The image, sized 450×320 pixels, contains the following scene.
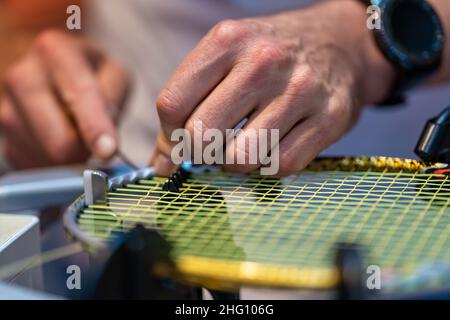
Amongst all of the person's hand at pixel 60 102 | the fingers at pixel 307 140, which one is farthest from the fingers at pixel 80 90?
the fingers at pixel 307 140

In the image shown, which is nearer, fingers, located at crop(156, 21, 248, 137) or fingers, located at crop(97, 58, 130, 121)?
fingers, located at crop(156, 21, 248, 137)

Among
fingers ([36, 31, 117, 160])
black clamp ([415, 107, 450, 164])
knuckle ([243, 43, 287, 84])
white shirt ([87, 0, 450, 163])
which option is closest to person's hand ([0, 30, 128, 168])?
fingers ([36, 31, 117, 160])

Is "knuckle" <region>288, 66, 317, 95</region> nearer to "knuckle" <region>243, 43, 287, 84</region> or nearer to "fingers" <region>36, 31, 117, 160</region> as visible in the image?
"knuckle" <region>243, 43, 287, 84</region>

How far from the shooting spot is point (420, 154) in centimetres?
67

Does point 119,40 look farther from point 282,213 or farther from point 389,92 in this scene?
point 282,213

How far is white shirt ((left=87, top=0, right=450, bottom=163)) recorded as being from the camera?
1178mm

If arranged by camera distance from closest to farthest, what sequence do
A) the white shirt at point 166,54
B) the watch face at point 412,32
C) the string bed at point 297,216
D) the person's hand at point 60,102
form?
1. the string bed at point 297,216
2. the watch face at point 412,32
3. the person's hand at point 60,102
4. the white shirt at point 166,54

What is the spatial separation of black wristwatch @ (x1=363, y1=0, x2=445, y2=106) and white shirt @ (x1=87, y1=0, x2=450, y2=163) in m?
0.30

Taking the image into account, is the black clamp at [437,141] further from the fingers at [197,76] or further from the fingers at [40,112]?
the fingers at [40,112]

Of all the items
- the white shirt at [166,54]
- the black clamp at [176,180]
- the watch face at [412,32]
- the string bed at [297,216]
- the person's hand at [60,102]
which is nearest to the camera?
the string bed at [297,216]

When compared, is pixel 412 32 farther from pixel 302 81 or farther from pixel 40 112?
pixel 40 112

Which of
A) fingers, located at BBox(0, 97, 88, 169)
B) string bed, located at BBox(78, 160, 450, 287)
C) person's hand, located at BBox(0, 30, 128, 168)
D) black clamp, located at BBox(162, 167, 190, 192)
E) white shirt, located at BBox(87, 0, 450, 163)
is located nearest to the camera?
string bed, located at BBox(78, 160, 450, 287)

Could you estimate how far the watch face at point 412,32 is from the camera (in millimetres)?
816
